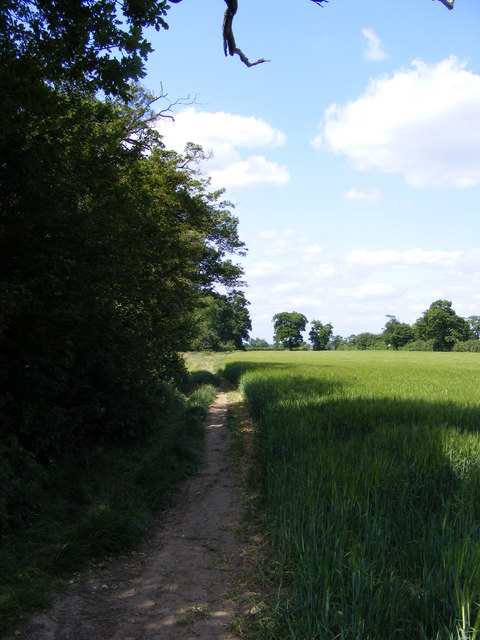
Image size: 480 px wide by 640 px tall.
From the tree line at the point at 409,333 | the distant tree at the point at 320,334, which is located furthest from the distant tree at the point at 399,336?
the distant tree at the point at 320,334

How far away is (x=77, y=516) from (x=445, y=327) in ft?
329

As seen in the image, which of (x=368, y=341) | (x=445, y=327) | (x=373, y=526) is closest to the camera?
(x=373, y=526)

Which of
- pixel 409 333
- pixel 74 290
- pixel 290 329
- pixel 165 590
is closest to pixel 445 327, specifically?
pixel 409 333

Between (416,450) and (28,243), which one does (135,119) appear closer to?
(28,243)

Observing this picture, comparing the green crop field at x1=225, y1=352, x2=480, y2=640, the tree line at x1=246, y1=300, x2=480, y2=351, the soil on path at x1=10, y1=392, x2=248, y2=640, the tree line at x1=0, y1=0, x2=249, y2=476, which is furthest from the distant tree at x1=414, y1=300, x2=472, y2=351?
the soil on path at x1=10, y1=392, x2=248, y2=640

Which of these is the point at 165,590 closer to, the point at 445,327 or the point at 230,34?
the point at 230,34

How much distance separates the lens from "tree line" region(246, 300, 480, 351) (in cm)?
9344

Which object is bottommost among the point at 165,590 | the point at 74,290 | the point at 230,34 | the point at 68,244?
the point at 165,590

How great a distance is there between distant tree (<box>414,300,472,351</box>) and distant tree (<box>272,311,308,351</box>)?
32666 mm

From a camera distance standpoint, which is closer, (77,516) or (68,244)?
(77,516)

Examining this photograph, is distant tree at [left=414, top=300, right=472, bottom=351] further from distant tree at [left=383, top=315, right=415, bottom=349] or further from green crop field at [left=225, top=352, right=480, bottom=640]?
green crop field at [left=225, top=352, right=480, bottom=640]

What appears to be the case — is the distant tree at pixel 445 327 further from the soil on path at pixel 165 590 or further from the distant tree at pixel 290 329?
the soil on path at pixel 165 590

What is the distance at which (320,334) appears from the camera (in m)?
120

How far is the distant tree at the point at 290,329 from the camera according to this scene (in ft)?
388
